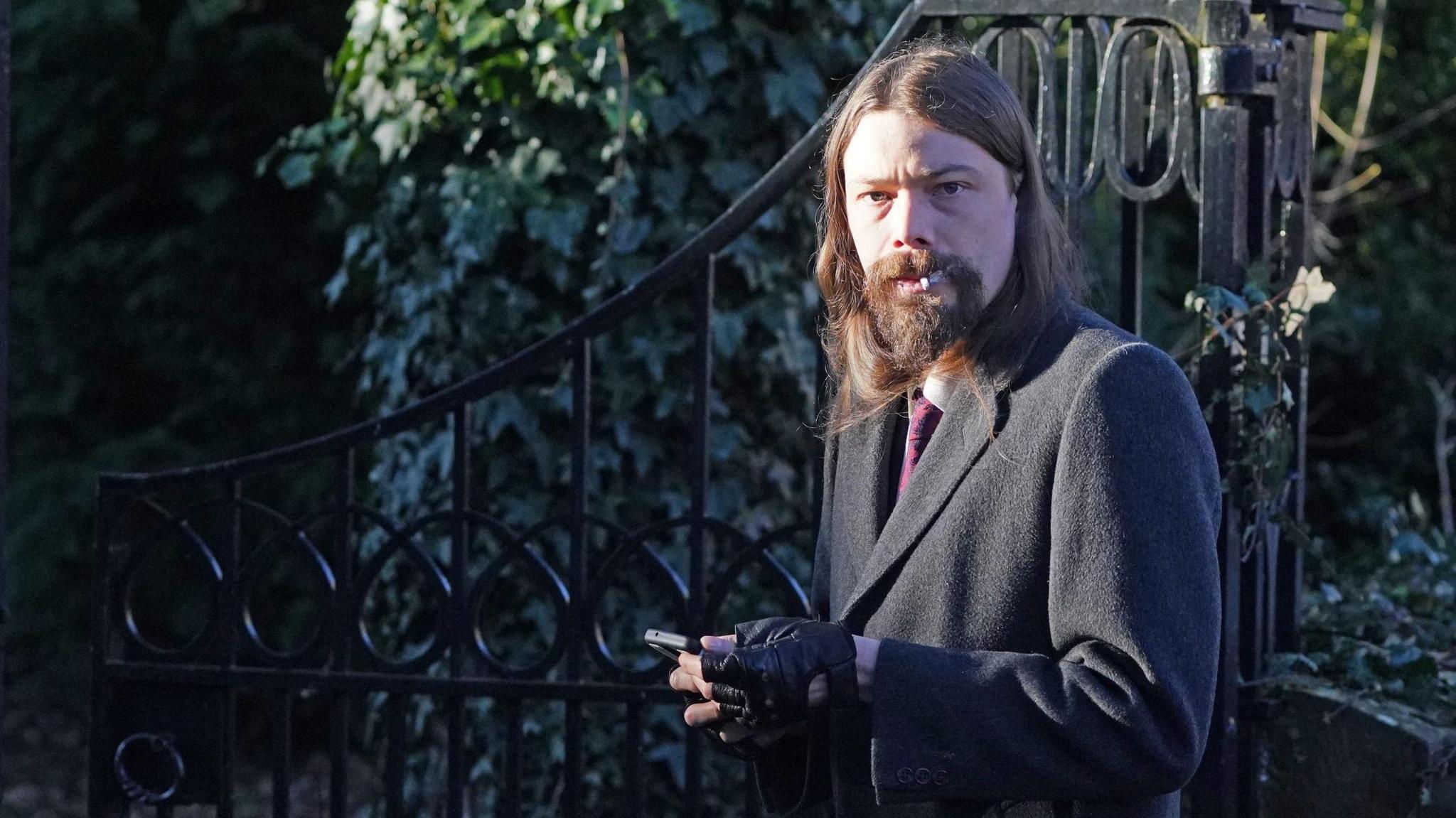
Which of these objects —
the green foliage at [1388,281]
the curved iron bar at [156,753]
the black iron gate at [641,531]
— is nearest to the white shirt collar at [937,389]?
the black iron gate at [641,531]

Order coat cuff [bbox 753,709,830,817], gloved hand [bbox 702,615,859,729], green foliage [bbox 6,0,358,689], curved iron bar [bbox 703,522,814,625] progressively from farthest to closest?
green foliage [bbox 6,0,358,689] < curved iron bar [bbox 703,522,814,625] < coat cuff [bbox 753,709,830,817] < gloved hand [bbox 702,615,859,729]

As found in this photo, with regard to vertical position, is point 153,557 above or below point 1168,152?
below

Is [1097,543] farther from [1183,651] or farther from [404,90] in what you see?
[404,90]

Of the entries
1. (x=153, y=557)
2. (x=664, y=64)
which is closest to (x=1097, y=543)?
(x=664, y=64)

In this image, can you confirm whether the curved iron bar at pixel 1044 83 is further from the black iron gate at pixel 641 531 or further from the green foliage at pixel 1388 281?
the green foliage at pixel 1388 281

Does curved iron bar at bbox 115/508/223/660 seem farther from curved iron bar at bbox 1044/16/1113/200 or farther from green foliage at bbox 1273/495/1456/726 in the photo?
green foliage at bbox 1273/495/1456/726

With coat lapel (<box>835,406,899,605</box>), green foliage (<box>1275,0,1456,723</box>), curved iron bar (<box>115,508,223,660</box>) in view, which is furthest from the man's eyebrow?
green foliage (<box>1275,0,1456,723</box>)

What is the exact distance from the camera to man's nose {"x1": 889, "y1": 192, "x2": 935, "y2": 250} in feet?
5.76

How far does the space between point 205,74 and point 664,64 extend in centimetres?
293

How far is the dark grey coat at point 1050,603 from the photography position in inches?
60.3

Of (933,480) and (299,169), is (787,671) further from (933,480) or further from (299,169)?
(299,169)

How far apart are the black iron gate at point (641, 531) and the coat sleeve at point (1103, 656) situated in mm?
769

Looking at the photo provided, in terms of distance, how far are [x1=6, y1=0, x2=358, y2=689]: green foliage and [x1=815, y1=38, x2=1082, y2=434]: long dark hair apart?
4.14 metres

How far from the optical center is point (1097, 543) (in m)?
1.55
